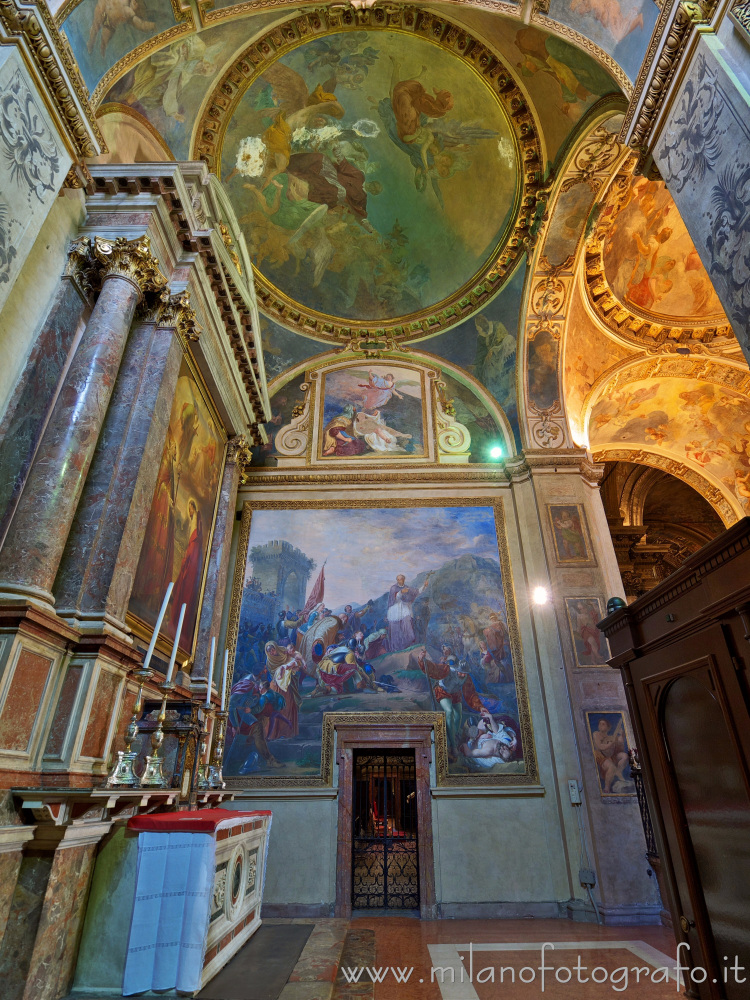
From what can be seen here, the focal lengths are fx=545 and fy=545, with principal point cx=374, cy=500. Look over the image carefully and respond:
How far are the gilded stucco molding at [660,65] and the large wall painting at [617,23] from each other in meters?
0.60

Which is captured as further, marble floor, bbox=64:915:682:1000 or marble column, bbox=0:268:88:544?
marble column, bbox=0:268:88:544

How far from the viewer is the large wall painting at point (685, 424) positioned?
13.3 m

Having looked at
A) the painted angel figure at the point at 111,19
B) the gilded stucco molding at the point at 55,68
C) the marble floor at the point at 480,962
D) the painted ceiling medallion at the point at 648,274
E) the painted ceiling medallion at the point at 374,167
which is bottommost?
the marble floor at the point at 480,962

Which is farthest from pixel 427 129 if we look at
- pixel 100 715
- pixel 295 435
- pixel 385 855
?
pixel 385 855

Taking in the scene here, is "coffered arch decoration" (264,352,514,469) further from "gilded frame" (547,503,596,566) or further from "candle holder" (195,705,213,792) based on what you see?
"candle holder" (195,705,213,792)

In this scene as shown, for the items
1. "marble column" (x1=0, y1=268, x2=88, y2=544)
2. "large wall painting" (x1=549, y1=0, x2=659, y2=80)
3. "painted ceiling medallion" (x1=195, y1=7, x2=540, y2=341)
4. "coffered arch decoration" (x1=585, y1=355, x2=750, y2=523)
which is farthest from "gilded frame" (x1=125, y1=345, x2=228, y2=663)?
"coffered arch decoration" (x1=585, y1=355, x2=750, y2=523)

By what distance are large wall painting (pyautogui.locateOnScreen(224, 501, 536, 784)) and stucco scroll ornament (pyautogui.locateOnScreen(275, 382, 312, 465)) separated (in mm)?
1390

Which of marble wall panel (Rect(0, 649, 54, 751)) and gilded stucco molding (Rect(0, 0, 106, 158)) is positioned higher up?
gilded stucco molding (Rect(0, 0, 106, 158))

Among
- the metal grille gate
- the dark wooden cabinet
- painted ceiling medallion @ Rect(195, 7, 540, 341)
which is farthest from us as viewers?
painted ceiling medallion @ Rect(195, 7, 540, 341)

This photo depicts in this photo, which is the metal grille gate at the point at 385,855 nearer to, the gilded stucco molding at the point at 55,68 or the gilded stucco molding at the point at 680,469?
the gilded stucco molding at the point at 680,469

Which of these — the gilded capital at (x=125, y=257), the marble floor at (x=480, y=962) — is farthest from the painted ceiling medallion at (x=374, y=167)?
the marble floor at (x=480, y=962)

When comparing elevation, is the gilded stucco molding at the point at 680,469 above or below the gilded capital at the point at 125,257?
above

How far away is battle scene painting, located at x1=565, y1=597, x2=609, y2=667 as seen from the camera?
9.34 metres

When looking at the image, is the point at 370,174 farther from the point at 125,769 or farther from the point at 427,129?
the point at 125,769
